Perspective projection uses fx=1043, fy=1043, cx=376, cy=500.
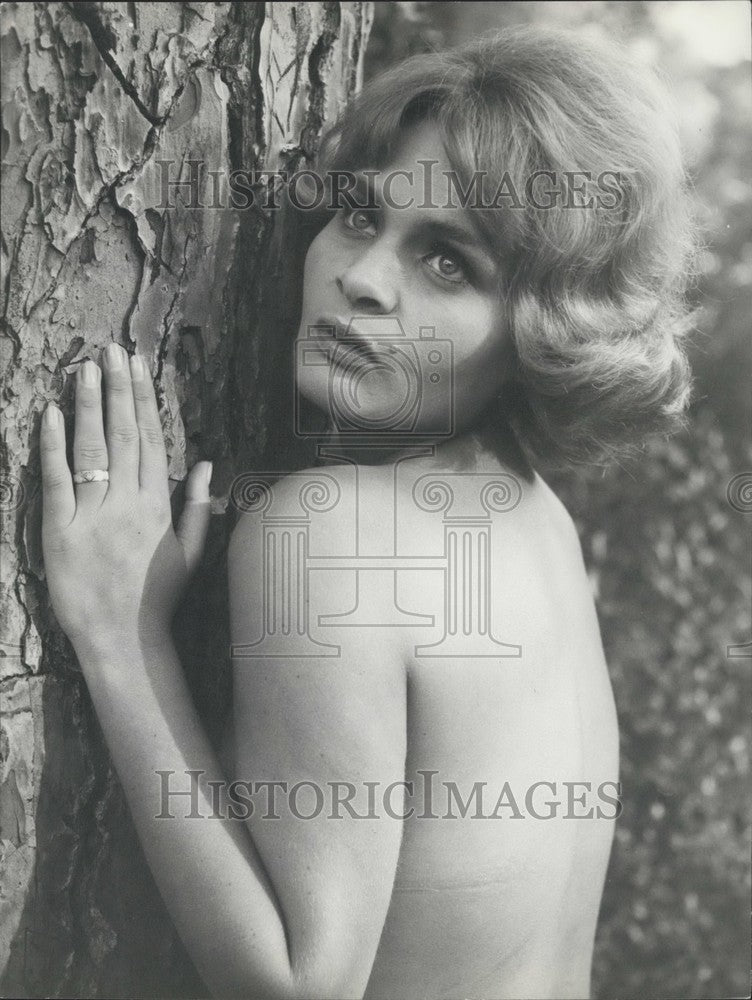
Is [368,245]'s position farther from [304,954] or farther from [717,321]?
[717,321]

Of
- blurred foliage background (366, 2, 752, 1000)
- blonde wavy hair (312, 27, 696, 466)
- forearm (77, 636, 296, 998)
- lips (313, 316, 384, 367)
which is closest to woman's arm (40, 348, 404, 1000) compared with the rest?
forearm (77, 636, 296, 998)

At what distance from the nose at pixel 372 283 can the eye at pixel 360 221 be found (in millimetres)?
60

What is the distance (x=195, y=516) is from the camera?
5.04ft

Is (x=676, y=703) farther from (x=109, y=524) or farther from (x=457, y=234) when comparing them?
(x=109, y=524)

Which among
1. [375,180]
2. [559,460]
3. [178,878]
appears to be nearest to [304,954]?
[178,878]

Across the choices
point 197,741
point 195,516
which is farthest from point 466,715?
point 195,516

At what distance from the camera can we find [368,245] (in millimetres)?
1513

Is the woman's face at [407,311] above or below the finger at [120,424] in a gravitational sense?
above

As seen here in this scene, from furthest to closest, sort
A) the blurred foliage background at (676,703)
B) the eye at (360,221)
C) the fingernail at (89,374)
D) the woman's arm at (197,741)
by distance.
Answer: the blurred foliage background at (676,703) < the eye at (360,221) < the fingernail at (89,374) < the woman's arm at (197,741)

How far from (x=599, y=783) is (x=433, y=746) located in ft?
1.23

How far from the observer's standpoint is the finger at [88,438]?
1410 millimetres

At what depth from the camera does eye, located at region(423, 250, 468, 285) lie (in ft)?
4.84

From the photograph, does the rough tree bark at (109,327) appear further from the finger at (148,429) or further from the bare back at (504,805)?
the bare back at (504,805)

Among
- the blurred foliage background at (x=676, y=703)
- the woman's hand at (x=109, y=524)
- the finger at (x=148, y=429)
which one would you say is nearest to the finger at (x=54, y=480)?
the woman's hand at (x=109, y=524)
